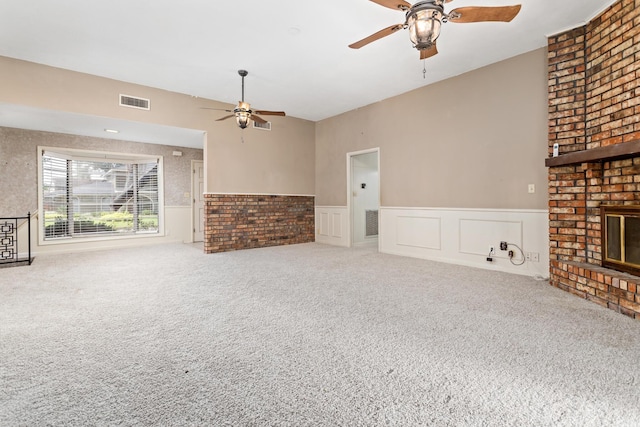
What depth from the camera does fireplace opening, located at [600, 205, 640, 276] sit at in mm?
2584

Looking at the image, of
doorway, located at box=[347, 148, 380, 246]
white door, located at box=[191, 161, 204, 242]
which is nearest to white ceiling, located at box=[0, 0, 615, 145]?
doorway, located at box=[347, 148, 380, 246]

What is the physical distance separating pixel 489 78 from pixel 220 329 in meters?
4.46

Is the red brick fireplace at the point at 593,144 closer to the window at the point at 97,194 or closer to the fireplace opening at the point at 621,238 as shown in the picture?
the fireplace opening at the point at 621,238

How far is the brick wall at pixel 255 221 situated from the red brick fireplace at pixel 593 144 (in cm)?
459

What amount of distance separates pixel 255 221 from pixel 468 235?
12.8 ft

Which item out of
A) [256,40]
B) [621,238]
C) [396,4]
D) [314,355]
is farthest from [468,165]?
[314,355]

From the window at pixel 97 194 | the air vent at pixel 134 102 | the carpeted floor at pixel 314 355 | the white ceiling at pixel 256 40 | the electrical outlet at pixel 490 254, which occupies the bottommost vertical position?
the carpeted floor at pixel 314 355

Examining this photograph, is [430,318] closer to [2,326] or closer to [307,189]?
[2,326]

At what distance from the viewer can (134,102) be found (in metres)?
4.75

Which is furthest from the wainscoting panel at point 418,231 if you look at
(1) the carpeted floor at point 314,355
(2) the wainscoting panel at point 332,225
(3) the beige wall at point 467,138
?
(1) the carpeted floor at point 314,355

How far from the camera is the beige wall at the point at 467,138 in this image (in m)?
3.72

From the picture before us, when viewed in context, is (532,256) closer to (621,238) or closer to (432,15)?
(621,238)

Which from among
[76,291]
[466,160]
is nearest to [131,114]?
[76,291]

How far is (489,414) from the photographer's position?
4.20 ft
